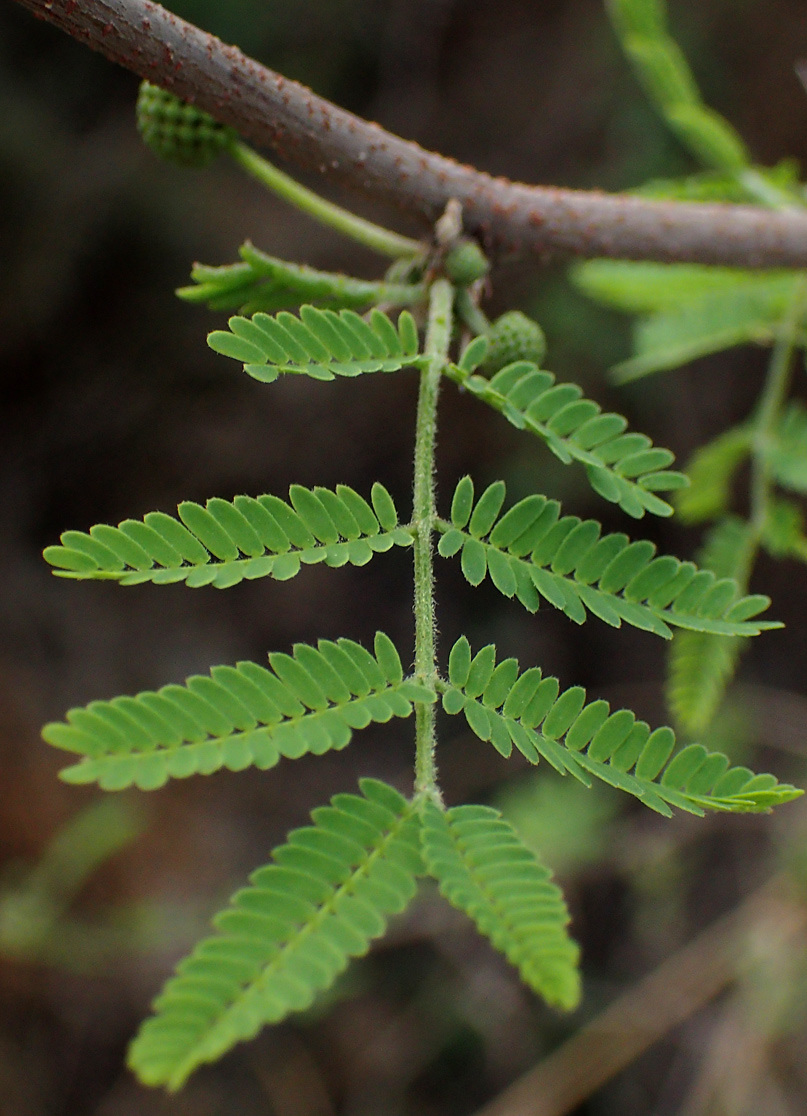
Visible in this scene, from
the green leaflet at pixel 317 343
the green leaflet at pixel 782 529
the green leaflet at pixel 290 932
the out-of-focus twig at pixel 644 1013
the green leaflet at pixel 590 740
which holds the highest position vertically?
the green leaflet at pixel 317 343

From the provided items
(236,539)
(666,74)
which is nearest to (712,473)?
(666,74)

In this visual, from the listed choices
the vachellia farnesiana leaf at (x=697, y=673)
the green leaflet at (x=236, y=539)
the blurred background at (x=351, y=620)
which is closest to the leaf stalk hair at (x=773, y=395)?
the vachellia farnesiana leaf at (x=697, y=673)

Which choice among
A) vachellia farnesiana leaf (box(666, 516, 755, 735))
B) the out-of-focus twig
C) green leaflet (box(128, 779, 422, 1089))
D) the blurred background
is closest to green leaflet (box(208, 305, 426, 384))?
green leaflet (box(128, 779, 422, 1089))

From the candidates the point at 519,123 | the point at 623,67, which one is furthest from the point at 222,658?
the point at 623,67

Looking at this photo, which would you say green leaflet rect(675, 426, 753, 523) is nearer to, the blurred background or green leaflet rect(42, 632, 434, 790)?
green leaflet rect(42, 632, 434, 790)

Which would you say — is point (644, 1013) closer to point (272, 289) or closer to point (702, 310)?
point (702, 310)

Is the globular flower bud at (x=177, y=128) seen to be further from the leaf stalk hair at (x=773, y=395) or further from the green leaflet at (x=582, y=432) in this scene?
the leaf stalk hair at (x=773, y=395)
